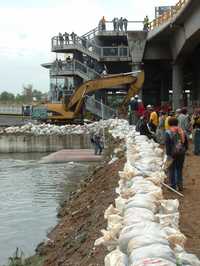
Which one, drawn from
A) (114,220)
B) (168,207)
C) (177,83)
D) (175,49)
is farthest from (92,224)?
(177,83)

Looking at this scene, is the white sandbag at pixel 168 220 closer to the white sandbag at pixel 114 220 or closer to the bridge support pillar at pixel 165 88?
the white sandbag at pixel 114 220

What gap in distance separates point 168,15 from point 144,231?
36858 mm

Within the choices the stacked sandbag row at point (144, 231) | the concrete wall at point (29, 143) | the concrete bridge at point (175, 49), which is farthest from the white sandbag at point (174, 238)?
the concrete wall at point (29, 143)

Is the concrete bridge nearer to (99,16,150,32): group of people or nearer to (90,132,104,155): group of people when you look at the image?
(99,16,150,32): group of people

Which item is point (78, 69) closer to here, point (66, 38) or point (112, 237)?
point (66, 38)

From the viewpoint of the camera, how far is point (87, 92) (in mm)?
46344

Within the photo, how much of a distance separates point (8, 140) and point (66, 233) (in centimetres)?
3377

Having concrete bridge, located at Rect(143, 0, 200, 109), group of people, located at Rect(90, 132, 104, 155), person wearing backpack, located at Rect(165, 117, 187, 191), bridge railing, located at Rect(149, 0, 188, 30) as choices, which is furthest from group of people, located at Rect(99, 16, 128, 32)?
person wearing backpack, located at Rect(165, 117, 187, 191)

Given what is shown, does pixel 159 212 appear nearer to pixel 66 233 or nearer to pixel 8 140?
pixel 66 233

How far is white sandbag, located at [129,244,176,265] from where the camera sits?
620 cm

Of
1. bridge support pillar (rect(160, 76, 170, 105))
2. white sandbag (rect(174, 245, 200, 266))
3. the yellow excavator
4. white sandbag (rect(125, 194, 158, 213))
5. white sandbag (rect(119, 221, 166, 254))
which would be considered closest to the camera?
white sandbag (rect(174, 245, 200, 266))

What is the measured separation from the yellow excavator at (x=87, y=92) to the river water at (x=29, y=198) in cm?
904

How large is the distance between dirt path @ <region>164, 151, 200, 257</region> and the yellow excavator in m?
26.9

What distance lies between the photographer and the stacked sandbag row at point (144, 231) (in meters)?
6.38
